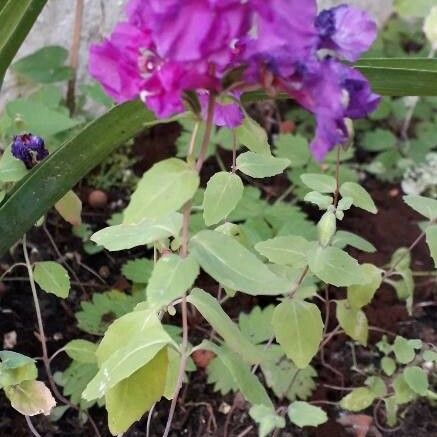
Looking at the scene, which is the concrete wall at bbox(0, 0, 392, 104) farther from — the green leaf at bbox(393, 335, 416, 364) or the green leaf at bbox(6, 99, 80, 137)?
the green leaf at bbox(393, 335, 416, 364)

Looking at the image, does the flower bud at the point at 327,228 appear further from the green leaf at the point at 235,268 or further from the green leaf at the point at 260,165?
the green leaf at the point at 235,268

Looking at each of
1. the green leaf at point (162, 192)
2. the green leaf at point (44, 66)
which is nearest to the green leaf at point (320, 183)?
the green leaf at point (162, 192)

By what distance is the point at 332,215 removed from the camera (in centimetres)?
88

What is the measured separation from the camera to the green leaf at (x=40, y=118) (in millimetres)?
1162

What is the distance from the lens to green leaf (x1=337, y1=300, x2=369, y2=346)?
1.02 m

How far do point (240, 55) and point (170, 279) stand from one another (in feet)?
0.62

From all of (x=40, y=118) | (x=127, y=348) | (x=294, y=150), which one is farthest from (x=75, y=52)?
(x=127, y=348)

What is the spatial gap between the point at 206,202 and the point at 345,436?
1.74 ft

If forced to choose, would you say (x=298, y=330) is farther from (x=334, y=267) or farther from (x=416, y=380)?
(x=416, y=380)

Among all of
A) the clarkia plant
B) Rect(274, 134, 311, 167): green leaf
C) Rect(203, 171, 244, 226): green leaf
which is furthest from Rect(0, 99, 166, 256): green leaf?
Rect(274, 134, 311, 167): green leaf

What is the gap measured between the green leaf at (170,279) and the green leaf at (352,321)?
40cm

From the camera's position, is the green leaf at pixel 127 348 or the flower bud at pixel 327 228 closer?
the green leaf at pixel 127 348

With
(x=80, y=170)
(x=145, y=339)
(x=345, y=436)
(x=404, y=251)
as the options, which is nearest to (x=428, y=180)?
(x=404, y=251)

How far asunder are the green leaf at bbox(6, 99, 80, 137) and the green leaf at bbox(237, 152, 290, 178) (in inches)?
14.8
